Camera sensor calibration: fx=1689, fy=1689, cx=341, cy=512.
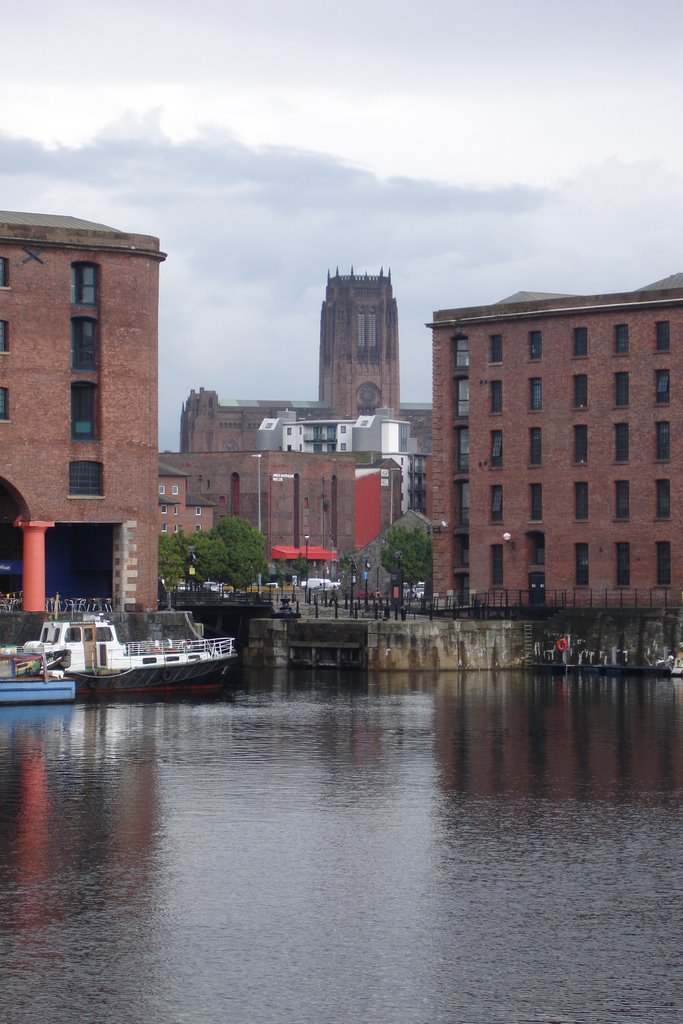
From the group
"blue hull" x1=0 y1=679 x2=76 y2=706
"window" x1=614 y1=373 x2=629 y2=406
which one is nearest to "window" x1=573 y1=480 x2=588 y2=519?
"window" x1=614 y1=373 x2=629 y2=406

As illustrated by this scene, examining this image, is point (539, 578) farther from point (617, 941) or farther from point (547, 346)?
point (617, 941)

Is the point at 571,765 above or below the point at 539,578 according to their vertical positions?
below

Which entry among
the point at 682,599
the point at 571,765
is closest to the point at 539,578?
the point at 682,599

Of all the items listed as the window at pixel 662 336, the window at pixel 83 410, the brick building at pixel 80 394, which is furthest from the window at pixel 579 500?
the window at pixel 83 410

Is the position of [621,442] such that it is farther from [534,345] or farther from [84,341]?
[84,341]

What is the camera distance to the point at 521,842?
40.4 meters

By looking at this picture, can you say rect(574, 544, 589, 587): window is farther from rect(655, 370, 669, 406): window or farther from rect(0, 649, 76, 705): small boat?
rect(0, 649, 76, 705): small boat

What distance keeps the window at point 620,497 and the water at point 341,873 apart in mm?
34423

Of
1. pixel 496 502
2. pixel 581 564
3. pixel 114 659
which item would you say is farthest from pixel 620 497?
pixel 114 659

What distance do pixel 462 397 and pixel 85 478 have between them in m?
28.5

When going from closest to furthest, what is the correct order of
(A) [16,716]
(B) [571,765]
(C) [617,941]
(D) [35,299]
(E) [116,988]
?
(E) [116,988] < (C) [617,941] < (B) [571,765] < (A) [16,716] < (D) [35,299]

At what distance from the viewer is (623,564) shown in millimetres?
97750

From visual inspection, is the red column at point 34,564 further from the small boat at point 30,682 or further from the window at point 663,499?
the window at point 663,499

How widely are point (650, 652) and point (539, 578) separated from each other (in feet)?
38.2
